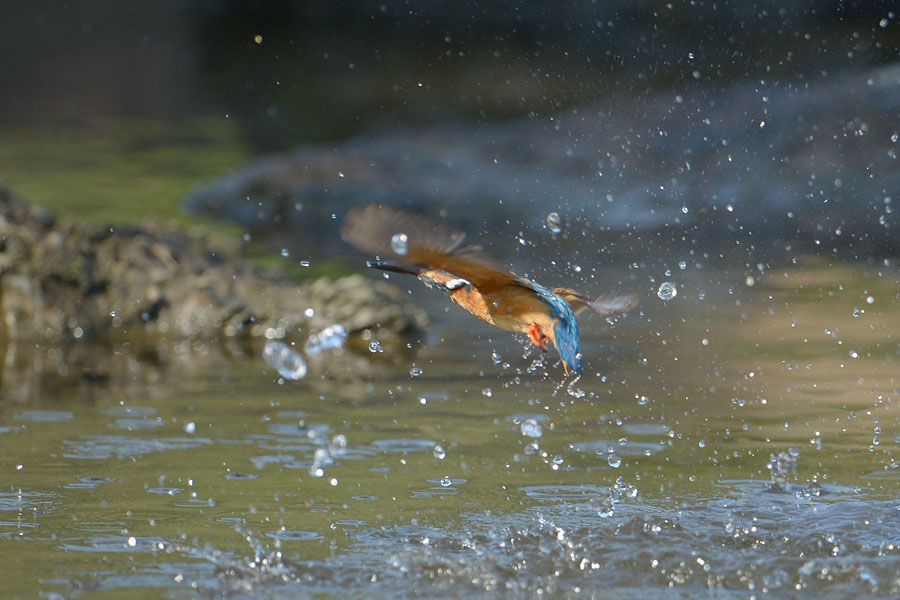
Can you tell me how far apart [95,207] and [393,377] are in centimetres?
530

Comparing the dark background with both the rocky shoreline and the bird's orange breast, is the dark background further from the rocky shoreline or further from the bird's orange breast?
the bird's orange breast

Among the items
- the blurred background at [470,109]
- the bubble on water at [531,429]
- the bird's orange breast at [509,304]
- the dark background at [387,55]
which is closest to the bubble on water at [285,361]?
the bubble on water at [531,429]

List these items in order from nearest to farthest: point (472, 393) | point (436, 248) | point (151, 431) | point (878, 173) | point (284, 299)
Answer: point (436, 248) < point (151, 431) < point (472, 393) < point (284, 299) < point (878, 173)

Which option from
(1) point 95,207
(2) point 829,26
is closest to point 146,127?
(1) point 95,207

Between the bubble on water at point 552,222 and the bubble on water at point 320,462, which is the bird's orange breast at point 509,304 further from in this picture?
the bubble on water at point 320,462

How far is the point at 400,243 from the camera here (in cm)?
298

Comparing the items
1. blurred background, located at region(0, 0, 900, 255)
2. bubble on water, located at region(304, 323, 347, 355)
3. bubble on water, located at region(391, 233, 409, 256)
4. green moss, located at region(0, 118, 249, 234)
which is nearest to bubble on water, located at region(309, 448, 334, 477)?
bubble on water, located at region(391, 233, 409, 256)

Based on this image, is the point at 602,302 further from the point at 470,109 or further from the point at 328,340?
the point at 470,109

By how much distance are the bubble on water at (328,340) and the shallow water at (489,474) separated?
267 mm

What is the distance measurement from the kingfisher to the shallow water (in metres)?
0.54

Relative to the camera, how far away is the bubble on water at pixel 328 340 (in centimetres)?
611

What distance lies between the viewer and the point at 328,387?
5.45 meters

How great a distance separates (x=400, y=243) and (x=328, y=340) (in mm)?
3275

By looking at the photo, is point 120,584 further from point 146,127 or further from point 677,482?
point 146,127
